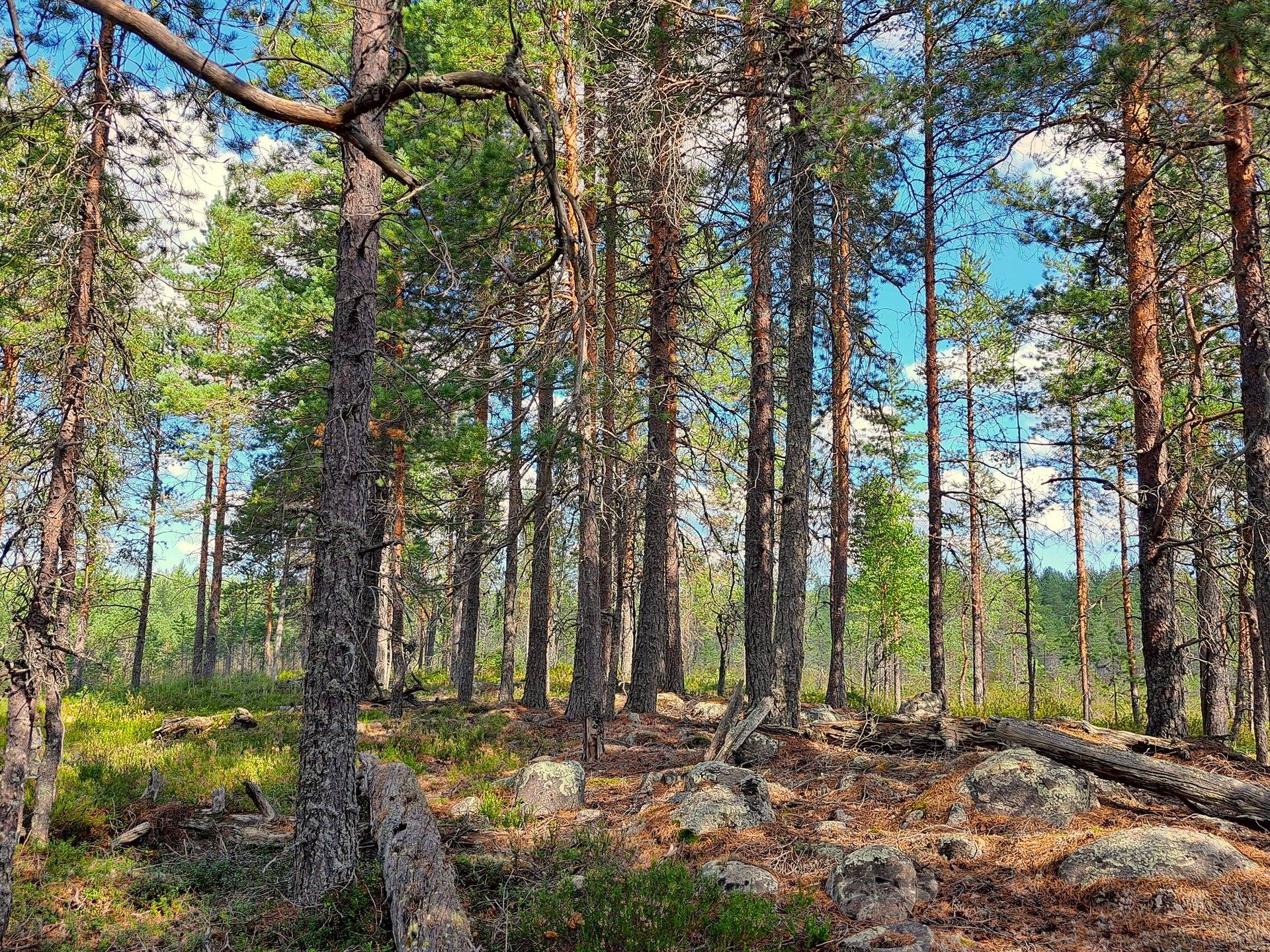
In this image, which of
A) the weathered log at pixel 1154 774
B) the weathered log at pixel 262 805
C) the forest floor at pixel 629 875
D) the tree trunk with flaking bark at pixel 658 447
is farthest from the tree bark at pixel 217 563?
the weathered log at pixel 1154 774

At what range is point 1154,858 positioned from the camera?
484 centimetres

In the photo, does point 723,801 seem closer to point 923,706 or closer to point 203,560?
point 923,706

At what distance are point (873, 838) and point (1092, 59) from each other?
7.97 m

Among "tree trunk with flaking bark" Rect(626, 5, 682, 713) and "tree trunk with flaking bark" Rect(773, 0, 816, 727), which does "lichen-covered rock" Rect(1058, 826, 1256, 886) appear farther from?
"tree trunk with flaking bark" Rect(626, 5, 682, 713)

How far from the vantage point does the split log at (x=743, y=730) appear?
28.7 feet

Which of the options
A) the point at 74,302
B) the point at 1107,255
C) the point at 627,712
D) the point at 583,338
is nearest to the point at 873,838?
the point at 583,338

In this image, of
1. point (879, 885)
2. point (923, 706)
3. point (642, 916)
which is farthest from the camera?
point (923, 706)

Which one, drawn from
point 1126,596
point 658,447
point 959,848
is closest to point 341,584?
point 959,848

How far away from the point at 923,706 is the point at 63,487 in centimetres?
1485

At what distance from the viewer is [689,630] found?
47.2 meters

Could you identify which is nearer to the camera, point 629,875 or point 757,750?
point 629,875

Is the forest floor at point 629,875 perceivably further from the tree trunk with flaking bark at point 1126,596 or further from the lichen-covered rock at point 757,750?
the tree trunk with flaking bark at point 1126,596

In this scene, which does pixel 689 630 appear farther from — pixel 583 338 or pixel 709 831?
pixel 583 338

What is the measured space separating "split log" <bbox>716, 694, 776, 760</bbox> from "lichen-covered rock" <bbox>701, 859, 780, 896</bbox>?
3.22m
